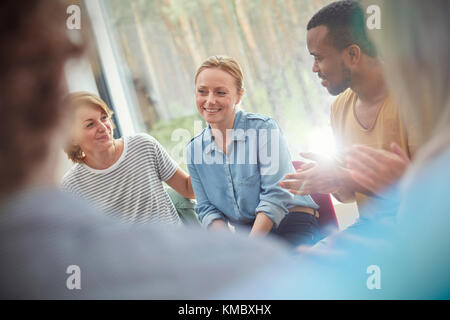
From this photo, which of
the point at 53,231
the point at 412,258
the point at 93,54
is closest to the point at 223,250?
the point at 53,231

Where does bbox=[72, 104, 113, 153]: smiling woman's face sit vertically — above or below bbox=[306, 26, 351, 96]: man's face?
below

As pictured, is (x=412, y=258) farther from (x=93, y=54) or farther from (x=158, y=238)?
(x=93, y=54)

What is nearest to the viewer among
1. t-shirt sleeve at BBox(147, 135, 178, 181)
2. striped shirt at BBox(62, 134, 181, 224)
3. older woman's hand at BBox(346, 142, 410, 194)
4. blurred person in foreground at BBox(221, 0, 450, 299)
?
blurred person in foreground at BBox(221, 0, 450, 299)

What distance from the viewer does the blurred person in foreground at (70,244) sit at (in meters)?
0.37

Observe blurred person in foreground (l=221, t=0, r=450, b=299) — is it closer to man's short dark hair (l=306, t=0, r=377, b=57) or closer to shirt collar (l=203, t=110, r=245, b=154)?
man's short dark hair (l=306, t=0, r=377, b=57)

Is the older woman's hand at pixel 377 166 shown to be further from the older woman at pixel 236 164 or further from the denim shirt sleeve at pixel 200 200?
the denim shirt sleeve at pixel 200 200

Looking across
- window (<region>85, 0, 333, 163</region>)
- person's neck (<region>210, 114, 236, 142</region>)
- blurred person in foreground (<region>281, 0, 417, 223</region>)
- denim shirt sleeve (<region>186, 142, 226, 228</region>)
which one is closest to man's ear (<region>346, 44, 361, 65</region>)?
blurred person in foreground (<region>281, 0, 417, 223</region>)

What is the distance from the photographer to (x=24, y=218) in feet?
1.21

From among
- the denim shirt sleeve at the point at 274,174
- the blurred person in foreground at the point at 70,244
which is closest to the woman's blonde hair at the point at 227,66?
the denim shirt sleeve at the point at 274,174

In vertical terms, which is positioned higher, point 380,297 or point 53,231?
point 53,231

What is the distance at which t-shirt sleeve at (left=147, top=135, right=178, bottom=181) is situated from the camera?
974mm

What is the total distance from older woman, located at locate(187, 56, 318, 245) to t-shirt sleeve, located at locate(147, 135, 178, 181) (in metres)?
0.06

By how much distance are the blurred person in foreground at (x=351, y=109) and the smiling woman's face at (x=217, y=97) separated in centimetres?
22

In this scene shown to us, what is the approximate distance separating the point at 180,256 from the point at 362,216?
0.61 meters
